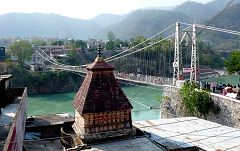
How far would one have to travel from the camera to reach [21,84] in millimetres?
40375

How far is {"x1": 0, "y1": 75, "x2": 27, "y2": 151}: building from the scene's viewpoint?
23.8 ft

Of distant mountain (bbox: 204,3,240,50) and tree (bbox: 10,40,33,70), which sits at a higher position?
distant mountain (bbox: 204,3,240,50)

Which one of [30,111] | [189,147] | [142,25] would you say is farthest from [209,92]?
[142,25]

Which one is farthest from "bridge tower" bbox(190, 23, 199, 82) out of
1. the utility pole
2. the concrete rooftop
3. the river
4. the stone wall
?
the concrete rooftop

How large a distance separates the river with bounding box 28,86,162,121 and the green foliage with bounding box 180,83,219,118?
31.0 feet

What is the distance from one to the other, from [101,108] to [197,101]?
773 cm

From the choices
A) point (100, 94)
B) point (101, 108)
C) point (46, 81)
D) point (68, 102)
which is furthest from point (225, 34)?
point (101, 108)

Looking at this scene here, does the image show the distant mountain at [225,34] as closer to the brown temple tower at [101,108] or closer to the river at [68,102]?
the river at [68,102]

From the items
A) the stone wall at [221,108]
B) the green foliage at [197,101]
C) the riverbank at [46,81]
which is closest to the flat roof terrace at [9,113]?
the green foliage at [197,101]

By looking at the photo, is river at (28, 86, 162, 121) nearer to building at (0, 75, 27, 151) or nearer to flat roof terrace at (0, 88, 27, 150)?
flat roof terrace at (0, 88, 27, 150)

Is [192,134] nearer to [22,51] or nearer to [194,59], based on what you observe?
[194,59]

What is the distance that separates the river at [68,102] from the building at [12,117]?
14.6 meters

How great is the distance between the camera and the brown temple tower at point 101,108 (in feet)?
28.3

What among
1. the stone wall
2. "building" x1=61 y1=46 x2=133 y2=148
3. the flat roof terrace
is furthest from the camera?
the stone wall
